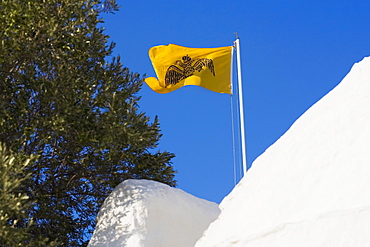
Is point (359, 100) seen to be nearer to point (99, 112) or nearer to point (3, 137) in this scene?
point (99, 112)

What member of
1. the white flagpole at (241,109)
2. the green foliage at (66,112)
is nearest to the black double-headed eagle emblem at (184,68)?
the white flagpole at (241,109)

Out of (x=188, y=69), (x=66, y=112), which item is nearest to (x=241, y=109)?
(x=188, y=69)

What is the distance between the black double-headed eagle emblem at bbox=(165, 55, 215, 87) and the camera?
57.6 feet

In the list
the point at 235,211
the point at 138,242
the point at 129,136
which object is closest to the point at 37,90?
the point at 129,136

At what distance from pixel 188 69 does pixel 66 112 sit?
24.2 feet

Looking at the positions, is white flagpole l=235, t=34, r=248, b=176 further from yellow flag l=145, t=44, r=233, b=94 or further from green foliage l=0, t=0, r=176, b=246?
green foliage l=0, t=0, r=176, b=246

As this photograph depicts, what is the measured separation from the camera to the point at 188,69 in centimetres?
1759

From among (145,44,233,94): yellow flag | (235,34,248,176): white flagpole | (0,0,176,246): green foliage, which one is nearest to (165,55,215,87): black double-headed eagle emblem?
(145,44,233,94): yellow flag

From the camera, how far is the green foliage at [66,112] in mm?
11102

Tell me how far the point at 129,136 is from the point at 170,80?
640 cm

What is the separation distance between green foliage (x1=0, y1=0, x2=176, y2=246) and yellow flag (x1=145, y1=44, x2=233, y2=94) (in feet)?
15.6

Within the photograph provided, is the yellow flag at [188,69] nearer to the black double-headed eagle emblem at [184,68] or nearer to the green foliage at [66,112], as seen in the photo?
the black double-headed eagle emblem at [184,68]

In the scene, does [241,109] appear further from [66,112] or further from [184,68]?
[66,112]

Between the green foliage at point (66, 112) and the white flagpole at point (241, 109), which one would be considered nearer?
the green foliage at point (66, 112)
